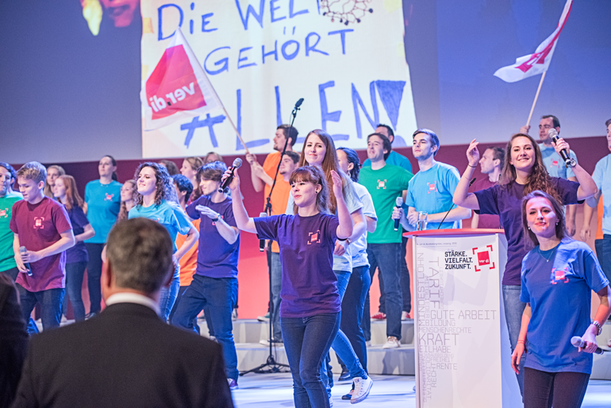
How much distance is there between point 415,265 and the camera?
4113 mm

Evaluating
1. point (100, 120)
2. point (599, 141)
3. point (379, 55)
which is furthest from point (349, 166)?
point (100, 120)

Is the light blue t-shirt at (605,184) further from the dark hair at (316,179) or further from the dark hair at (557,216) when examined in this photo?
the dark hair at (316,179)

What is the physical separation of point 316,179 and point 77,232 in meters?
4.83

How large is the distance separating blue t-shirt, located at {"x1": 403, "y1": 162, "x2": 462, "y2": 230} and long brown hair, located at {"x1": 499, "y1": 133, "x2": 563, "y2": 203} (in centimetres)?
128

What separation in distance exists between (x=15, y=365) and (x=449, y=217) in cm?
362

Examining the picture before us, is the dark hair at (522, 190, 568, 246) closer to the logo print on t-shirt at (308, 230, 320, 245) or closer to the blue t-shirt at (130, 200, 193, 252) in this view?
the logo print on t-shirt at (308, 230, 320, 245)

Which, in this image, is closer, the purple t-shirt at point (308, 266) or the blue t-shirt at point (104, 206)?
the purple t-shirt at point (308, 266)

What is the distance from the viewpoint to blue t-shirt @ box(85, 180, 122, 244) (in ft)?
26.2

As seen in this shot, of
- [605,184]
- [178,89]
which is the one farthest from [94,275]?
[605,184]

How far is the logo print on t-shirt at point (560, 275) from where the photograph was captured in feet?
10.0

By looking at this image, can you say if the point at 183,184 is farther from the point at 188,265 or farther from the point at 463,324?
the point at 463,324

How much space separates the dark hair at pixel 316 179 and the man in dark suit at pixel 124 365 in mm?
2405

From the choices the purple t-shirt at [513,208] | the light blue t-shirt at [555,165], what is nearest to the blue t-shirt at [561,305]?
the purple t-shirt at [513,208]

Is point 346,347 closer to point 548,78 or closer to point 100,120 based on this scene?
point 548,78
